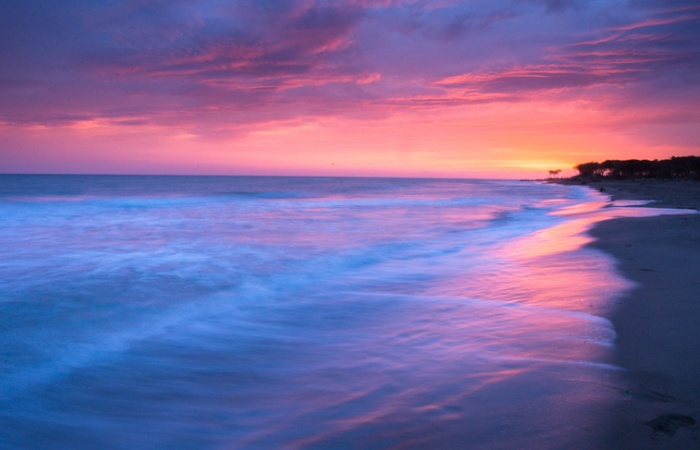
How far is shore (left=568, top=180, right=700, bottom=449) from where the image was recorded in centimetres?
218

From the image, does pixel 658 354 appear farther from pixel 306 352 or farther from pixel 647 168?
pixel 647 168

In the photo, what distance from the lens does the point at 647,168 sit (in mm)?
77312

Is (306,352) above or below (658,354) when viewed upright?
below

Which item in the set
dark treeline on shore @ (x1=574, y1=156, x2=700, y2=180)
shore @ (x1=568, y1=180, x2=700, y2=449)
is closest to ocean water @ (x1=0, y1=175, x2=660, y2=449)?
shore @ (x1=568, y1=180, x2=700, y2=449)

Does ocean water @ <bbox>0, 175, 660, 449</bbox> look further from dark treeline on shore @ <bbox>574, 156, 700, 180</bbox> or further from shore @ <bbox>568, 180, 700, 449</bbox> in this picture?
dark treeline on shore @ <bbox>574, 156, 700, 180</bbox>

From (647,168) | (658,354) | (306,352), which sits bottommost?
(306,352)

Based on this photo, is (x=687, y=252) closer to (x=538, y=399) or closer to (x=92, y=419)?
(x=538, y=399)

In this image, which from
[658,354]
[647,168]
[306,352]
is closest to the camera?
[658,354]

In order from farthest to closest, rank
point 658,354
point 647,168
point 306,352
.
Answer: point 647,168
point 306,352
point 658,354

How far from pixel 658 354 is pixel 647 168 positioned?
3606 inches

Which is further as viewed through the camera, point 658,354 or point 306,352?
point 306,352

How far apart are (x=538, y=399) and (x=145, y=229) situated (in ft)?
49.1

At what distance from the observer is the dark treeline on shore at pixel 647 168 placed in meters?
66.1

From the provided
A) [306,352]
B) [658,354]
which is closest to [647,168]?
[658,354]
